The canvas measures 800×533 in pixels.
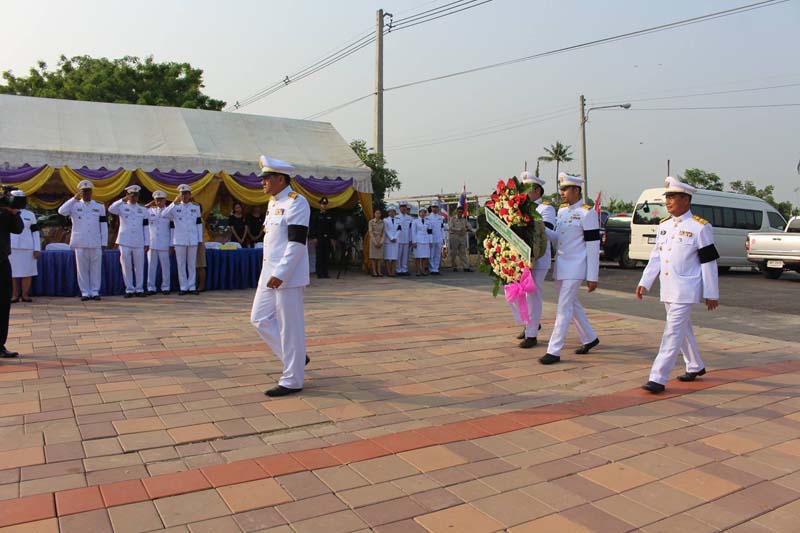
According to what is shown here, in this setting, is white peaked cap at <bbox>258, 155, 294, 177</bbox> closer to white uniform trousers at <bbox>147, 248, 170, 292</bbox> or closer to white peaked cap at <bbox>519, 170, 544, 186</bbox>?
white peaked cap at <bbox>519, 170, 544, 186</bbox>

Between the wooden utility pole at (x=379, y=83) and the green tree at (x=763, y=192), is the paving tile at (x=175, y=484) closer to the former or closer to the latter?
the wooden utility pole at (x=379, y=83)

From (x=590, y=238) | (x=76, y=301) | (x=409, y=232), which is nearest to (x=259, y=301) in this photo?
(x=590, y=238)

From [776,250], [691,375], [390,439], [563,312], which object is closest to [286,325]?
[390,439]

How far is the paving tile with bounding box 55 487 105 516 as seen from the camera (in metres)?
2.98

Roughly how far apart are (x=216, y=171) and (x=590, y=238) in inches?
395

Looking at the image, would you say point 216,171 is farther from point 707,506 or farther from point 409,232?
point 707,506

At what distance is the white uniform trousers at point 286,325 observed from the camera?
4.90 metres

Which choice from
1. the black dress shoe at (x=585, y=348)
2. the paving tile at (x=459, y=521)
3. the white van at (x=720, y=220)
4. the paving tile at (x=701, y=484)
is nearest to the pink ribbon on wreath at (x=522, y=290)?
the black dress shoe at (x=585, y=348)

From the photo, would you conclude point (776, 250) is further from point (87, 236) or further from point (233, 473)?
point (233, 473)

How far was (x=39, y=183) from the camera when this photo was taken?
12.1 meters

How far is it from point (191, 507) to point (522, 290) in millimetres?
4376

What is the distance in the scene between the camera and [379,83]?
66.1 feet

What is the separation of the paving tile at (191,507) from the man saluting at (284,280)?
173 cm

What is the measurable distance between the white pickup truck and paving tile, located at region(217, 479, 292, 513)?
15673 mm
